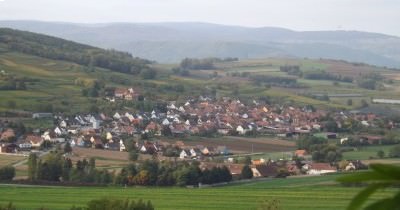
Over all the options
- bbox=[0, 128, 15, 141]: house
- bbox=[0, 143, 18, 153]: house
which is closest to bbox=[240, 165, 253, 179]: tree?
bbox=[0, 143, 18, 153]: house

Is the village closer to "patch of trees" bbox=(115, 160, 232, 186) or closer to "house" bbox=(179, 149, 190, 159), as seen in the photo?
"house" bbox=(179, 149, 190, 159)

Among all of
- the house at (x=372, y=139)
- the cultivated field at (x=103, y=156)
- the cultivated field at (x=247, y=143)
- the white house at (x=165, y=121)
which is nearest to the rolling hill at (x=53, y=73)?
the white house at (x=165, y=121)

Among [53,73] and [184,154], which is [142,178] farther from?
[53,73]

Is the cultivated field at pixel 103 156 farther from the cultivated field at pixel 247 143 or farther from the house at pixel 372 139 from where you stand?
the house at pixel 372 139

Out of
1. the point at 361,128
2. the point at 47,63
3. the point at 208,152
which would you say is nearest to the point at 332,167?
the point at 208,152

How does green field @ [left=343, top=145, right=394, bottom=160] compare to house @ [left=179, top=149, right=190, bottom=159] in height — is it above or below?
above

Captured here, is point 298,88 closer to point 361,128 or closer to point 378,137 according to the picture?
point 361,128

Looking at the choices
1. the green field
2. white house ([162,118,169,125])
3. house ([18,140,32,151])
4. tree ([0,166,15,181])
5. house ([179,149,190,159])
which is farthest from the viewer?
white house ([162,118,169,125])
